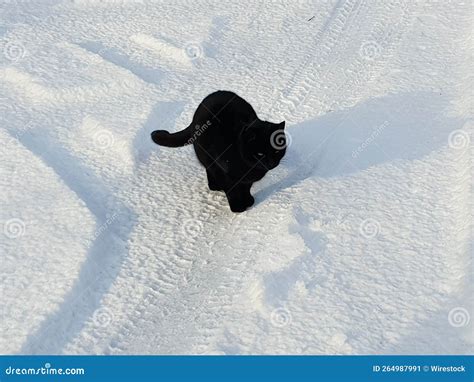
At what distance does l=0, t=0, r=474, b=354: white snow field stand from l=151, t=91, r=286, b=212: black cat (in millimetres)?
237

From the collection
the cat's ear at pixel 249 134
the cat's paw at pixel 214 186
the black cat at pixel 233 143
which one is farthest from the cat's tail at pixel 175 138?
the cat's ear at pixel 249 134

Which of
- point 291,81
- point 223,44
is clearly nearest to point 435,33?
point 291,81

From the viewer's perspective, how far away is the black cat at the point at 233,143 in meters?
4.29

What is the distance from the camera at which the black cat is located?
4.29m

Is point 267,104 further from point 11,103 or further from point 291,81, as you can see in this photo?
point 11,103

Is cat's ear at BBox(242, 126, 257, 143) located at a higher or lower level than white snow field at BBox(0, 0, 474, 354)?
higher

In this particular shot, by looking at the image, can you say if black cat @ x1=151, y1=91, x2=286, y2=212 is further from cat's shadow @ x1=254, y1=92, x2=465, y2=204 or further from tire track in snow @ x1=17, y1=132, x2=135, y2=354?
tire track in snow @ x1=17, y1=132, x2=135, y2=354

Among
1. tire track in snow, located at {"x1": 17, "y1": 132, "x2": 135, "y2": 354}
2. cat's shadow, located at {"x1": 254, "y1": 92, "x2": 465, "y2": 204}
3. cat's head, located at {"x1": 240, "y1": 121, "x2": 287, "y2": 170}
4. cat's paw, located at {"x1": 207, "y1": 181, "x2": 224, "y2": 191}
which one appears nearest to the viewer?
tire track in snow, located at {"x1": 17, "y1": 132, "x2": 135, "y2": 354}

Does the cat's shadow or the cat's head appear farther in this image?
the cat's shadow

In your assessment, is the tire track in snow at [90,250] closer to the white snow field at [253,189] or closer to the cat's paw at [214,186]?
the white snow field at [253,189]

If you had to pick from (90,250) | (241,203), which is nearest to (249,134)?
(241,203)

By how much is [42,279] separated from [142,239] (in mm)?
676

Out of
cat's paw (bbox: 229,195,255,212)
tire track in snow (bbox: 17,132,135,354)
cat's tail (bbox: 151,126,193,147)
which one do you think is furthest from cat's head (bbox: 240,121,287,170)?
tire track in snow (bbox: 17,132,135,354)

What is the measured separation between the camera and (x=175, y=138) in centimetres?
467
